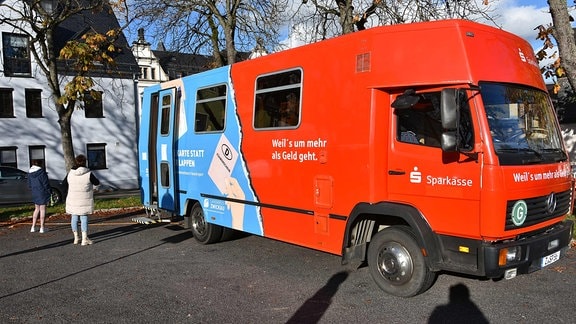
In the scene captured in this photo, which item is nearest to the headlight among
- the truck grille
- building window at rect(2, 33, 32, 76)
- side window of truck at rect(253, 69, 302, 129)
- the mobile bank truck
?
the mobile bank truck

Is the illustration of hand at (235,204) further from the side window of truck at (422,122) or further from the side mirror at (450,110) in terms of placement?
the side mirror at (450,110)

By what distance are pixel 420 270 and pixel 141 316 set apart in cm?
293

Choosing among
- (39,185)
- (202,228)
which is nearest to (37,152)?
(39,185)

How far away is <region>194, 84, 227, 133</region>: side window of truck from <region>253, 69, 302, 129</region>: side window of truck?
93cm

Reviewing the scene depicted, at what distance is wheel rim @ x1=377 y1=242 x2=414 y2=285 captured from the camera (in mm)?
5250

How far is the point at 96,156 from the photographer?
28.4 meters

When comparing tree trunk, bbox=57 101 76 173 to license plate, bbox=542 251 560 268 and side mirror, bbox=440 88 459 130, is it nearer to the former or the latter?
side mirror, bbox=440 88 459 130

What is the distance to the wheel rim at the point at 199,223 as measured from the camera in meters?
8.62

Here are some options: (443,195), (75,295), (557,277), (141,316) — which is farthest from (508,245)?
(75,295)

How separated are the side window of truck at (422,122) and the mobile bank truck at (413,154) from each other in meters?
0.01

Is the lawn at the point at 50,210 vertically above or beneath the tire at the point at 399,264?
beneath

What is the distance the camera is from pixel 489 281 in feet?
19.6

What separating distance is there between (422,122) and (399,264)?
1.56 m

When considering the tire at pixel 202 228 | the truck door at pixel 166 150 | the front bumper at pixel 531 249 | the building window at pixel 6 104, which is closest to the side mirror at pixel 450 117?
the front bumper at pixel 531 249
